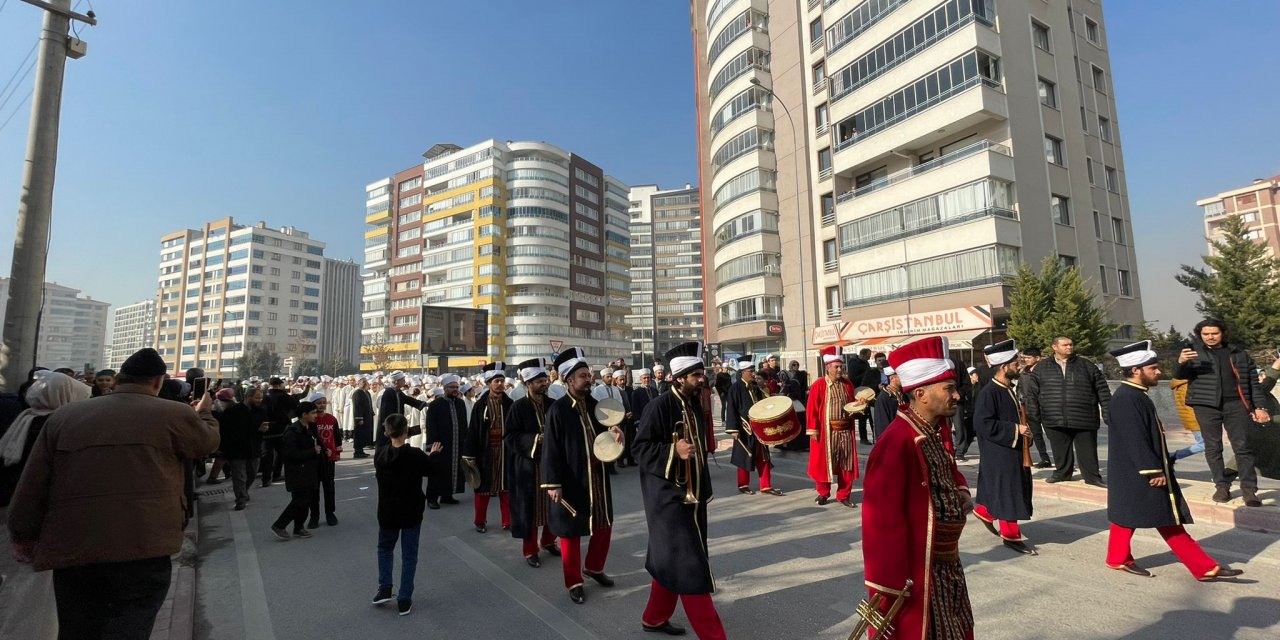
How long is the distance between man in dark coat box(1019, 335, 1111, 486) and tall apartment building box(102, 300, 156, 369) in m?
199

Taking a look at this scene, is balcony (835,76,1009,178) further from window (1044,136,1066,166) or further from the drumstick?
the drumstick

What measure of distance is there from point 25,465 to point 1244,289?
127 feet

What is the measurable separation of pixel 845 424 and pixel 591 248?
82.2 metres

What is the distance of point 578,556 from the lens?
496 centimetres

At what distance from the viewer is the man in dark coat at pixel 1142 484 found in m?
4.67

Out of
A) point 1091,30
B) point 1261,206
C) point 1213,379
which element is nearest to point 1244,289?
point 1091,30

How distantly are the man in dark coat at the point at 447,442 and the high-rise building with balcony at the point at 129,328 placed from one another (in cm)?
19231

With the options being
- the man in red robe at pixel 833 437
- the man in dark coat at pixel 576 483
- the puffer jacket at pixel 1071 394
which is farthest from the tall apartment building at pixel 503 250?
the man in dark coat at pixel 576 483

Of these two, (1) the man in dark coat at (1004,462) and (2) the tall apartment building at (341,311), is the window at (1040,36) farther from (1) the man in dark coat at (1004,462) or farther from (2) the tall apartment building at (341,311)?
(2) the tall apartment building at (341,311)

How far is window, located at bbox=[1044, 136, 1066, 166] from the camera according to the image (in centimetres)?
2955

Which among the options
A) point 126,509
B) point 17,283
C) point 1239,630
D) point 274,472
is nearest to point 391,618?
point 126,509

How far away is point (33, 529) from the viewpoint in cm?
299

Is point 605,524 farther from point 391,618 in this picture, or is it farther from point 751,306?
point 751,306

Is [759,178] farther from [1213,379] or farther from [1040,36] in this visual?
[1213,379]
